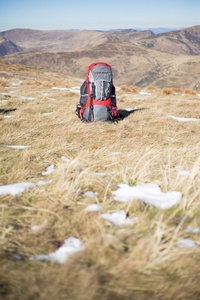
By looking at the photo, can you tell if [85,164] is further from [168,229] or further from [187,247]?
[187,247]

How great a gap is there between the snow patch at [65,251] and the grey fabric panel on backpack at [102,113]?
4458 mm

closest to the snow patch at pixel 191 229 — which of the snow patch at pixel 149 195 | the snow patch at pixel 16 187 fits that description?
the snow patch at pixel 149 195

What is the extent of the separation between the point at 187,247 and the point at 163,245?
185 millimetres

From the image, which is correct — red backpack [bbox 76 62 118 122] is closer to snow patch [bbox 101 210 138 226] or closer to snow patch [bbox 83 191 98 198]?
snow patch [bbox 83 191 98 198]

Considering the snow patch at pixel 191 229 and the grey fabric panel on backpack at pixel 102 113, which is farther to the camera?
the grey fabric panel on backpack at pixel 102 113

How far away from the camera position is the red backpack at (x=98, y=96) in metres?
5.37

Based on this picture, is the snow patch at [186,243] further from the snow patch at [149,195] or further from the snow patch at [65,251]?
the snow patch at [65,251]

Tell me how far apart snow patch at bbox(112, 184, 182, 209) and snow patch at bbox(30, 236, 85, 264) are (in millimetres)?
678

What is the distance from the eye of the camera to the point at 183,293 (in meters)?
1.04

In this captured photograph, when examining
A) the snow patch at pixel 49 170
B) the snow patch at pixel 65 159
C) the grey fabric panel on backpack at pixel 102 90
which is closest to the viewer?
the snow patch at pixel 49 170

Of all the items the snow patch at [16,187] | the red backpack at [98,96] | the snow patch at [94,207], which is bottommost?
the snow patch at [94,207]

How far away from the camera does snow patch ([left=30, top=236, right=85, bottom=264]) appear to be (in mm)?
1244

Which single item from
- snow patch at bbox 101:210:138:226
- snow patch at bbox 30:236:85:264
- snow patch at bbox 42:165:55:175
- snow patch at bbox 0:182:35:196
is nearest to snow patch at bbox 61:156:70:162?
snow patch at bbox 42:165:55:175

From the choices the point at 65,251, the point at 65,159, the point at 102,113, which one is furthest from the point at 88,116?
the point at 65,251
